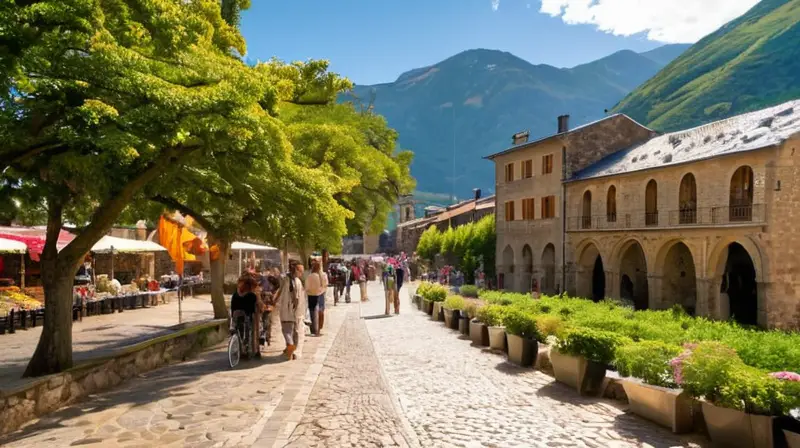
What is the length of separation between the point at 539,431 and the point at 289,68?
1609cm

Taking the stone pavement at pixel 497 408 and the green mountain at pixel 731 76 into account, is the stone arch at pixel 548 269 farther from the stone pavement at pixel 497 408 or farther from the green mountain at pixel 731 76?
the green mountain at pixel 731 76

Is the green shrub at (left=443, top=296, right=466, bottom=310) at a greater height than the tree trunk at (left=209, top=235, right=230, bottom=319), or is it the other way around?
the tree trunk at (left=209, top=235, right=230, bottom=319)

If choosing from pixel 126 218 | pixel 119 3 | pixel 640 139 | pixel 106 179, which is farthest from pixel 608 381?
pixel 640 139

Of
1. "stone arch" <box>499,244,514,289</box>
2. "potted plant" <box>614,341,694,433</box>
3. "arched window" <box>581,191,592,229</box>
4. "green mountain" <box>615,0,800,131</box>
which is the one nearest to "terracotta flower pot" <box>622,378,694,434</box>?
"potted plant" <box>614,341,694,433</box>

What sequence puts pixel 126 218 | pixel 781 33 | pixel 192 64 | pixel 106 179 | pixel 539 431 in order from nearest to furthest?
1. pixel 539 431
2. pixel 106 179
3. pixel 192 64
4. pixel 126 218
5. pixel 781 33

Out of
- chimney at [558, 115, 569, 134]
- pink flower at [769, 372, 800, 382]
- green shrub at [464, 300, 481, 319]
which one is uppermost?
chimney at [558, 115, 569, 134]

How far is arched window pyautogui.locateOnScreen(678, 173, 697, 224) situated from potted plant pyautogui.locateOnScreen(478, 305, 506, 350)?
18411mm

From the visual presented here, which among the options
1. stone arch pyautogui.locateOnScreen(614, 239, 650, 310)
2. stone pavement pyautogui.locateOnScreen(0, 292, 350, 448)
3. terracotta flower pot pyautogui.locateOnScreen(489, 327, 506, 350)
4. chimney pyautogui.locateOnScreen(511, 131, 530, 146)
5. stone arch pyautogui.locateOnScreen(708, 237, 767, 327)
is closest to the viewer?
stone pavement pyautogui.locateOnScreen(0, 292, 350, 448)

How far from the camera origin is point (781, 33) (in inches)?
4584

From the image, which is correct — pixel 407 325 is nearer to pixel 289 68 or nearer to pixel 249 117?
pixel 289 68

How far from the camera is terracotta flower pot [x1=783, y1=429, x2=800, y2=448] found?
17.2ft

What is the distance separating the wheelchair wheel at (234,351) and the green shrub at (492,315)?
5540mm

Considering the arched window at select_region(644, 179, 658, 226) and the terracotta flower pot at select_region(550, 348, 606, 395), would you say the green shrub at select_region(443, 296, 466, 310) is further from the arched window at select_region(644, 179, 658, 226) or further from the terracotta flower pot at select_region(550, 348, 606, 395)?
the arched window at select_region(644, 179, 658, 226)

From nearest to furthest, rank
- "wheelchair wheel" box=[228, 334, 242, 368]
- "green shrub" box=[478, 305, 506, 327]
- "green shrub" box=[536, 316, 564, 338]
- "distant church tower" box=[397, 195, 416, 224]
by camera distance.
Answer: "wheelchair wheel" box=[228, 334, 242, 368] → "green shrub" box=[536, 316, 564, 338] → "green shrub" box=[478, 305, 506, 327] → "distant church tower" box=[397, 195, 416, 224]
